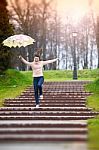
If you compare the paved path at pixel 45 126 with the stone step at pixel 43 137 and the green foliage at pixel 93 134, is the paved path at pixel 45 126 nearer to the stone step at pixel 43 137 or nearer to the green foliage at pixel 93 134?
the stone step at pixel 43 137

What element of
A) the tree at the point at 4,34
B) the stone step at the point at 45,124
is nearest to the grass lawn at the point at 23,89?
the stone step at the point at 45,124

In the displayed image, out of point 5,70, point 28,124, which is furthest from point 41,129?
point 5,70

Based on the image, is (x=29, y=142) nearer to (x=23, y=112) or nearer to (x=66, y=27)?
(x=23, y=112)

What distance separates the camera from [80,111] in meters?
13.0

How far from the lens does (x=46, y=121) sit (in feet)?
36.2

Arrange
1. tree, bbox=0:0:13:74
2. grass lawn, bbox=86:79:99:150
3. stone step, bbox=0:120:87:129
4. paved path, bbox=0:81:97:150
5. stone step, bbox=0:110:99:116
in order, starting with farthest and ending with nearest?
tree, bbox=0:0:13:74
stone step, bbox=0:110:99:116
stone step, bbox=0:120:87:129
paved path, bbox=0:81:97:150
grass lawn, bbox=86:79:99:150

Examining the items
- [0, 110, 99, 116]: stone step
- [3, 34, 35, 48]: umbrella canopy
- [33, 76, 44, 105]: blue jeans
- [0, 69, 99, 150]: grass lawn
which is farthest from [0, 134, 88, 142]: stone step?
[3, 34, 35, 48]: umbrella canopy

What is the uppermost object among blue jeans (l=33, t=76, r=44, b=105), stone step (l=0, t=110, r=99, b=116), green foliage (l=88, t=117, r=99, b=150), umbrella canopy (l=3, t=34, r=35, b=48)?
umbrella canopy (l=3, t=34, r=35, b=48)

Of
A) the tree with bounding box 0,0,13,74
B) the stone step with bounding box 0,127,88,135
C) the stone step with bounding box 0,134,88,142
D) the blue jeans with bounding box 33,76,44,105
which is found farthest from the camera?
the tree with bounding box 0,0,13,74

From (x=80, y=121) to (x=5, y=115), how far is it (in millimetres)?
2378

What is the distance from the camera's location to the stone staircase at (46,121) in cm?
927

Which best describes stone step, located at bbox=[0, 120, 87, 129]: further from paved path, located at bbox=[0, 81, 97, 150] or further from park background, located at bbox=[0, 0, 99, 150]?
park background, located at bbox=[0, 0, 99, 150]

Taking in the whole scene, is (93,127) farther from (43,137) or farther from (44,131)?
(43,137)

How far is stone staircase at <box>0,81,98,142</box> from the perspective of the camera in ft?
30.4
